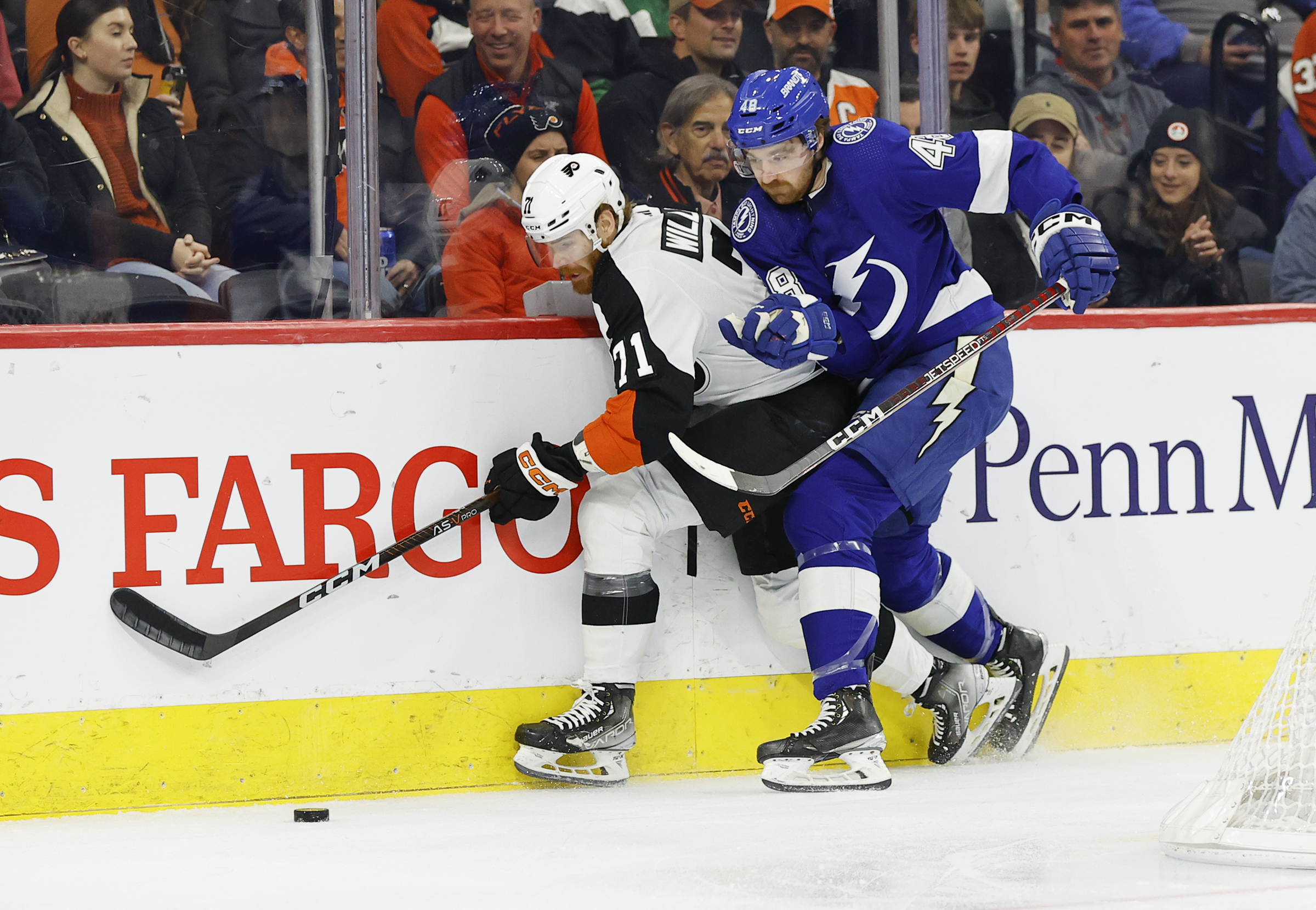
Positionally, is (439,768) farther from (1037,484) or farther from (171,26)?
(171,26)

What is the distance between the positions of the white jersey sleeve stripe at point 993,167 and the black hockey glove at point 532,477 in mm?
864

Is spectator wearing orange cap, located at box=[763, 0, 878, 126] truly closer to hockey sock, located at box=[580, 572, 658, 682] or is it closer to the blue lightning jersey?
the blue lightning jersey

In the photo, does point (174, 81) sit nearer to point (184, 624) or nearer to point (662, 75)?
point (662, 75)

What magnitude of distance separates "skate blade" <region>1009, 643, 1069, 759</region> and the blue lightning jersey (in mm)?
719

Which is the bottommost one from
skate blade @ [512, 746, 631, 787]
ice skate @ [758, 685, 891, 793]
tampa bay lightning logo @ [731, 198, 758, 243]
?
skate blade @ [512, 746, 631, 787]

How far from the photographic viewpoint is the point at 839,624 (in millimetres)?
2229

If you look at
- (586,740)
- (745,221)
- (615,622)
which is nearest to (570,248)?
(745,221)

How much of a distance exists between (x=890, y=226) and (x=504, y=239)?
88 centimetres

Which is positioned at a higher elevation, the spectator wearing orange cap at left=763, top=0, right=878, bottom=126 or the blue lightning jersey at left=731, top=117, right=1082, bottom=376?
the spectator wearing orange cap at left=763, top=0, right=878, bottom=126

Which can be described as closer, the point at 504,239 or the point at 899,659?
the point at 899,659

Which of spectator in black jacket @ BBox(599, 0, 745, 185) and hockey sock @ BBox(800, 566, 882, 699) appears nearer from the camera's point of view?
hockey sock @ BBox(800, 566, 882, 699)

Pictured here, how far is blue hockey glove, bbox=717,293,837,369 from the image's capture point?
7.32 feet

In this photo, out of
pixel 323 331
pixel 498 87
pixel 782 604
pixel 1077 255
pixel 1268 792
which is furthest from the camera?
pixel 498 87

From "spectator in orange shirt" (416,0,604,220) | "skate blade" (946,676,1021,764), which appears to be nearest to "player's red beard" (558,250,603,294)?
"spectator in orange shirt" (416,0,604,220)
